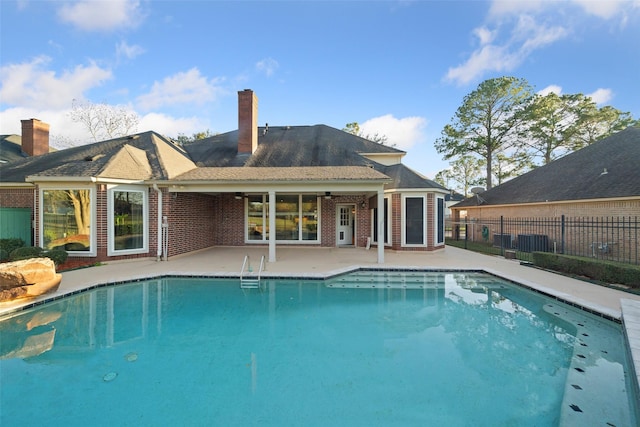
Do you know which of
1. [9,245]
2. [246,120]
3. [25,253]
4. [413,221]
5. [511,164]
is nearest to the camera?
[25,253]

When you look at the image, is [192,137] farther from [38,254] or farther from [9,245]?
[38,254]

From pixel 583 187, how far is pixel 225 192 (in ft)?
50.9

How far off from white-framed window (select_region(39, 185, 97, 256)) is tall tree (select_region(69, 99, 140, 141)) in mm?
15386

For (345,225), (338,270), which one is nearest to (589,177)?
(345,225)

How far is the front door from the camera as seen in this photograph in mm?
14164

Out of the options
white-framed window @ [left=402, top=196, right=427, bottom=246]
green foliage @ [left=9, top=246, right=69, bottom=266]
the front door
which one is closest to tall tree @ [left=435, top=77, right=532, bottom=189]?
white-framed window @ [left=402, top=196, right=427, bottom=246]

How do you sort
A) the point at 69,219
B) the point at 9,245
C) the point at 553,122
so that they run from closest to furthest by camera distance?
1. the point at 69,219
2. the point at 9,245
3. the point at 553,122

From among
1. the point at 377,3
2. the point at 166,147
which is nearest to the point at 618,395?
the point at 377,3

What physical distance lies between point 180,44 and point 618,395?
17.6m

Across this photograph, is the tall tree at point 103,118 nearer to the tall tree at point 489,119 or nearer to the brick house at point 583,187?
the tall tree at point 489,119

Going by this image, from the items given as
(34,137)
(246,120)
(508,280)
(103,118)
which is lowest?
(508,280)

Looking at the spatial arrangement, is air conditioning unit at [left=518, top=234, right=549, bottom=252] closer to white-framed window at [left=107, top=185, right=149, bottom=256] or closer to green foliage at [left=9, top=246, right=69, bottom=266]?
white-framed window at [left=107, top=185, right=149, bottom=256]

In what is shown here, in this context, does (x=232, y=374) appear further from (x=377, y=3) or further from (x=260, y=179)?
(x=377, y=3)

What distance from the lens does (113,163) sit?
32.4 feet
